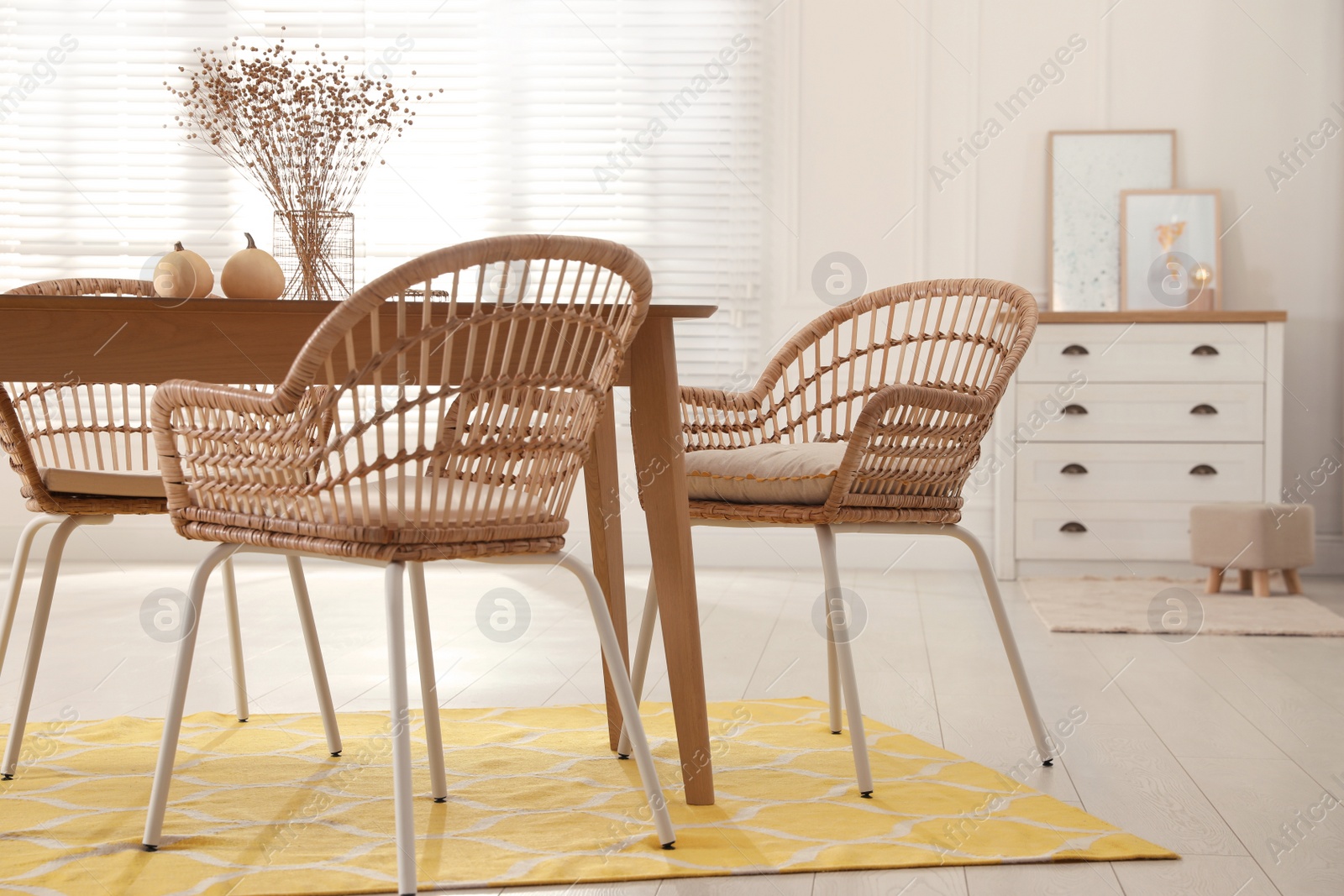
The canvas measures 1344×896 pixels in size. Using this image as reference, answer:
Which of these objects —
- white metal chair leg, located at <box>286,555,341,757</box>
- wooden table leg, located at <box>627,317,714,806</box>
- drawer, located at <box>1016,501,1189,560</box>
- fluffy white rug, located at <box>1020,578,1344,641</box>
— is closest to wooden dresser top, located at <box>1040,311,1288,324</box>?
drawer, located at <box>1016,501,1189,560</box>

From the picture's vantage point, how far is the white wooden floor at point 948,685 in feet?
4.69

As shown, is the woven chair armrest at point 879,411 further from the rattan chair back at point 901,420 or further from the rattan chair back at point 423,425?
the rattan chair back at point 423,425

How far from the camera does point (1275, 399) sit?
12.2 ft

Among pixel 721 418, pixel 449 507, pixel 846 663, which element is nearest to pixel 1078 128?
pixel 721 418

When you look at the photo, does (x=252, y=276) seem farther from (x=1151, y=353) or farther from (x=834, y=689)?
(x=1151, y=353)

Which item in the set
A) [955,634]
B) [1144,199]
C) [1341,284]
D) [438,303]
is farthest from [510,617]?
[1341,284]

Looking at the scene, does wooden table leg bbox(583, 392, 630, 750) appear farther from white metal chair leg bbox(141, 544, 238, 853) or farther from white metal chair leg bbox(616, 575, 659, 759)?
white metal chair leg bbox(141, 544, 238, 853)

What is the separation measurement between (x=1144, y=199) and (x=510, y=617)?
2576 millimetres

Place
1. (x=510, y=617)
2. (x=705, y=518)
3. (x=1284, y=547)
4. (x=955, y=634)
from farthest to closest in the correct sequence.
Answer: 1. (x=1284, y=547)
2. (x=510, y=617)
3. (x=955, y=634)
4. (x=705, y=518)

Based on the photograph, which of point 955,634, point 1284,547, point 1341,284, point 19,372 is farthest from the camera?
point 1341,284

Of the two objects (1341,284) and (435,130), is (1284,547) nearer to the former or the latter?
(1341,284)

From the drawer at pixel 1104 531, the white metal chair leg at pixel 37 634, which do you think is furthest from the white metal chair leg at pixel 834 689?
the drawer at pixel 1104 531

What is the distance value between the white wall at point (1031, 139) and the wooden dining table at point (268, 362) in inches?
102

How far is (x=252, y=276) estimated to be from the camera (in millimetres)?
1742
